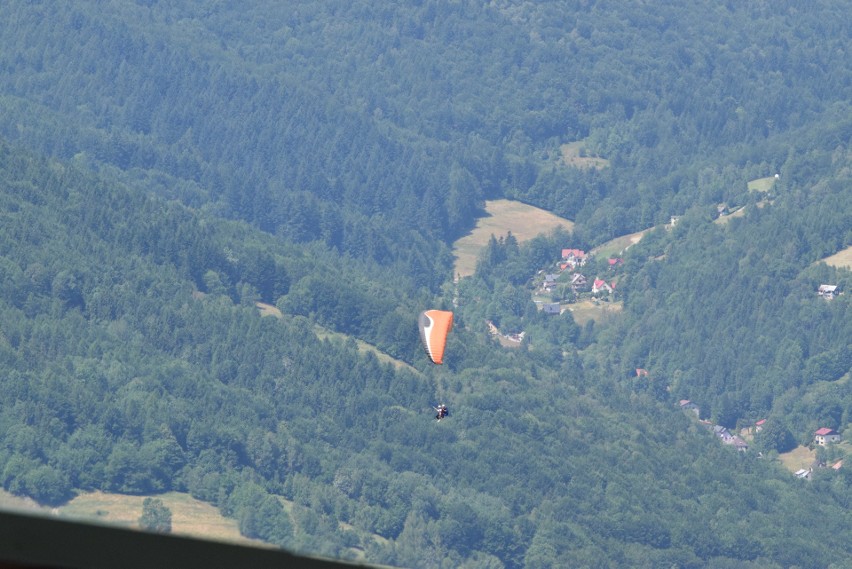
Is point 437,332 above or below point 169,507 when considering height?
below

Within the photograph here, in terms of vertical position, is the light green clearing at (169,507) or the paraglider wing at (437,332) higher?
the light green clearing at (169,507)

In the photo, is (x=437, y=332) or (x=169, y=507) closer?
(x=437, y=332)

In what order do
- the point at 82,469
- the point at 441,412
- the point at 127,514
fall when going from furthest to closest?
the point at 82,469, the point at 127,514, the point at 441,412

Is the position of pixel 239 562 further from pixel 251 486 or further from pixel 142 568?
pixel 251 486

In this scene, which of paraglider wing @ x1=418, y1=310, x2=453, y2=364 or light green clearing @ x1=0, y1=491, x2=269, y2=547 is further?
light green clearing @ x1=0, y1=491, x2=269, y2=547

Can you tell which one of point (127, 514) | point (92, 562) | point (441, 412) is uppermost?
point (127, 514)

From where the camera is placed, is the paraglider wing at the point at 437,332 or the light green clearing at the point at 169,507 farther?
the light green clearing at the point at 169,507

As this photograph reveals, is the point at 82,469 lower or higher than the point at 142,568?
higher

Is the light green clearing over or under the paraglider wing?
over

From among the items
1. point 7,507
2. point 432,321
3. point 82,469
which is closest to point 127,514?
point 82,469

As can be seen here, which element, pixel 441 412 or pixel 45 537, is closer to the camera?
pixel 45 537

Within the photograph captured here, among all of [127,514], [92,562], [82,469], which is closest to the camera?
[92,562]
